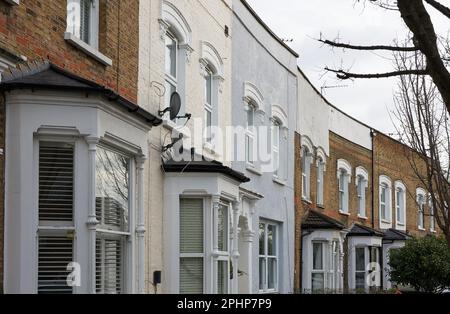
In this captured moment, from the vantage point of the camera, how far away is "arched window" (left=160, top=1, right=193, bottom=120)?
1479 cm

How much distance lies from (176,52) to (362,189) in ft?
62.7

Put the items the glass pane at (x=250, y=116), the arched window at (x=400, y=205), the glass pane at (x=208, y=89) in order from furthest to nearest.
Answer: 1. the arched window at (x=400, y=205)
2. the glass pane at (x=250, y=116)
3. the glass pane at (x=208, y=89)

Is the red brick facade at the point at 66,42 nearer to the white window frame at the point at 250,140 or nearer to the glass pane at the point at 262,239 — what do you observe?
the white window frame at the point at 250,140

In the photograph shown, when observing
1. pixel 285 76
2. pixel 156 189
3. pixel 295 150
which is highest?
pixel 285 76

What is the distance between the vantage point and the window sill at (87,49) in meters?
10.9

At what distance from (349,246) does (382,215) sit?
6.43m

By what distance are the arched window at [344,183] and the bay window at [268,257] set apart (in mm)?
8309

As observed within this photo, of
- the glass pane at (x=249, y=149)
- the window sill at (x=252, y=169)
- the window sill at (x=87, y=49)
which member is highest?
the window sill at (x=87, y=49)

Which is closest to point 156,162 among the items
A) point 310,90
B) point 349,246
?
point 310,90

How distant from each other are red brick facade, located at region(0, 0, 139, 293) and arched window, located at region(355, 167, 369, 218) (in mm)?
20644

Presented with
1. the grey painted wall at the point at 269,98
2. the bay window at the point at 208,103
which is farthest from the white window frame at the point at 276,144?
the bay window at the point at 208,103

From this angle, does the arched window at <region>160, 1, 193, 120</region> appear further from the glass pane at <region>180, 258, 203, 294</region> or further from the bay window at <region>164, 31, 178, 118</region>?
the glass pane at <region>180, 258, 203, 294</region>

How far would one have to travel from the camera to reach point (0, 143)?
930 centimetres

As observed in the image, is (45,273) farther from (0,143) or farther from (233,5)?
(233,5)
